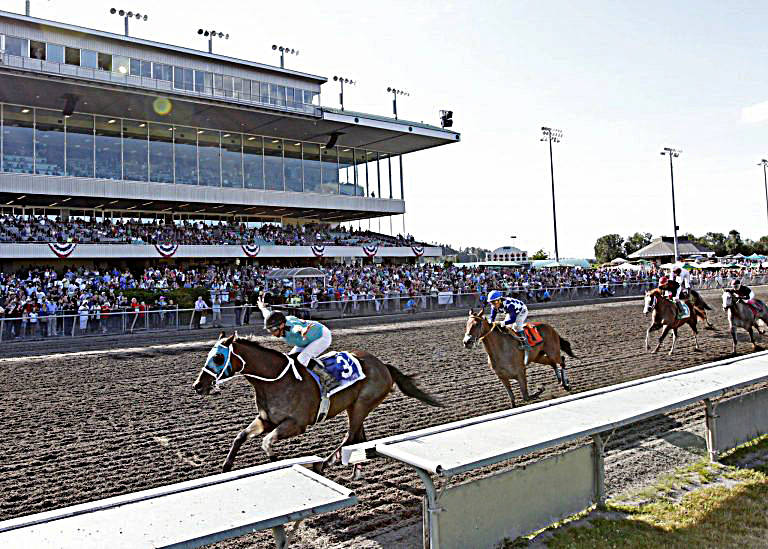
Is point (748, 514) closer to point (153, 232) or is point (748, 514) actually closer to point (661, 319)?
point (661, 319)

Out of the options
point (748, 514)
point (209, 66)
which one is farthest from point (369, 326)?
point (209, 66)

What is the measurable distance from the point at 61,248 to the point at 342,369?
27704mm

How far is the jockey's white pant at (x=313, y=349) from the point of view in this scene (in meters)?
5.92

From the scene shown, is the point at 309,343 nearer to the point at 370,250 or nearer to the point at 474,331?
the point at 474,331

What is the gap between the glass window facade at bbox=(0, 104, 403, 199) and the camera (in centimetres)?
3322

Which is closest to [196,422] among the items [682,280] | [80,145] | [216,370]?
[216,370]

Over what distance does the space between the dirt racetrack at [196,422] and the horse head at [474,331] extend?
0.99 metres

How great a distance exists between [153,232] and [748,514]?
3420 cm

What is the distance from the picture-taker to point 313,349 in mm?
5992

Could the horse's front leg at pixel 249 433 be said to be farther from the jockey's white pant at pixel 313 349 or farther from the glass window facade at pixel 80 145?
the glass window facade at pixel 80 145

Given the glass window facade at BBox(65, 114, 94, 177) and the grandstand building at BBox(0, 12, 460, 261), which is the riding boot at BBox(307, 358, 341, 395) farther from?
the glass window facade at BBox(65, 114, 94, 177)

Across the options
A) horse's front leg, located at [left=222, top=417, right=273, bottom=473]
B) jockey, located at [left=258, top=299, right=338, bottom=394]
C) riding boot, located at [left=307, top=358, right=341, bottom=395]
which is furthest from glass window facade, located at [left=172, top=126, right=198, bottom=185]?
horse's front leg, located at [left=222, top=417, right=273, bottom=473]

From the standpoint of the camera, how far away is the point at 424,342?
16.8 metres

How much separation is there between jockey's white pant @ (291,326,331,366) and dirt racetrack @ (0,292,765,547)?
1.19 meters
